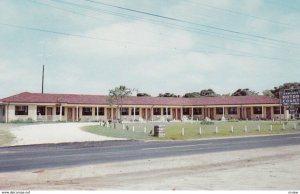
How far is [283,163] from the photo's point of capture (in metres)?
11.9

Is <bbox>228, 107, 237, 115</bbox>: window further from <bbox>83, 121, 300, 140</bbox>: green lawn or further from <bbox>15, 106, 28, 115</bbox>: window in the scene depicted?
<bbox>15, 106, 28, 115</bbox>: window

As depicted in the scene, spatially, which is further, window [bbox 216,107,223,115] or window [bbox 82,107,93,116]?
window [bbox 216,107,223,115]

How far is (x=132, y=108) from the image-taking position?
2505 inches

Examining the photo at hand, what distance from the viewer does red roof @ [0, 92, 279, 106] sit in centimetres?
5300

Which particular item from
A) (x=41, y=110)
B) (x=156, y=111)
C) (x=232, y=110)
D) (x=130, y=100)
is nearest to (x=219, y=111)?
(x=232, y=110)

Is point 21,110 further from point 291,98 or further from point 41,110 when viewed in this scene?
point 291,98

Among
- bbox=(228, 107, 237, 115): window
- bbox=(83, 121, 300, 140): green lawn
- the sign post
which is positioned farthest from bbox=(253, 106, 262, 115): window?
the sign post

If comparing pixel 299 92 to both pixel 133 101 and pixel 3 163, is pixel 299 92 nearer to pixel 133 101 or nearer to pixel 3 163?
pixel 3 163

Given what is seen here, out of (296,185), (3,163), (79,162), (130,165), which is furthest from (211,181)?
(3,163)

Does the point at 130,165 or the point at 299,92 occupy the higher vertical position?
the point at 299,92

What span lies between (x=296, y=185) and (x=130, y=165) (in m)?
5.52

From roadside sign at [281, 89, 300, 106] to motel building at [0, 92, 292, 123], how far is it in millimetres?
25037

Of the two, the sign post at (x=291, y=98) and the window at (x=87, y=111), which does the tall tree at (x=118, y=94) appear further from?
the sign post at (x=291, y=98)

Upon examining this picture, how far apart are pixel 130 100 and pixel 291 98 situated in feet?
121
